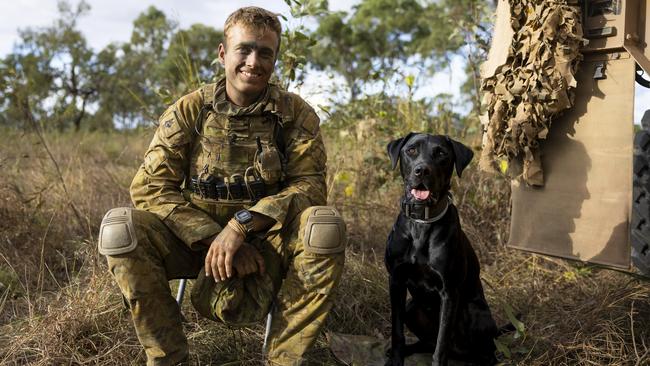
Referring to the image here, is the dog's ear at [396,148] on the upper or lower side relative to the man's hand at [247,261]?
upper

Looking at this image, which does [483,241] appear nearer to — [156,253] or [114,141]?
A: [156,253]

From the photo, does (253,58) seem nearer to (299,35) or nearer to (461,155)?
(461,155)

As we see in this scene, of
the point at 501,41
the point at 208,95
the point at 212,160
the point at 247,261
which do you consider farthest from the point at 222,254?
the point at 501,41

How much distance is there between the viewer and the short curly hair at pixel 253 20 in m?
2.91

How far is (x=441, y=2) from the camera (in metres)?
23.0

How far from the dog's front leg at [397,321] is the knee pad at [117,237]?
1.24 meters

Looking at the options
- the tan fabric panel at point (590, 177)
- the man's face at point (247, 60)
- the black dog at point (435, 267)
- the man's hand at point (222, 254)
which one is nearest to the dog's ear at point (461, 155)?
Answer: the black dog at point (435, 267)

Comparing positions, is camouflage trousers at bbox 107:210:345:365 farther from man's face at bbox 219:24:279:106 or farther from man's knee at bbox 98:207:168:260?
man's face at bbox 219:24:279:106

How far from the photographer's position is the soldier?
260 cm

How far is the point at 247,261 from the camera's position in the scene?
2.73 meters

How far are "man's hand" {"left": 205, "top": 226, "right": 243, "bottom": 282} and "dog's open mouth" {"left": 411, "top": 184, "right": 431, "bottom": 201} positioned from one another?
84 cm

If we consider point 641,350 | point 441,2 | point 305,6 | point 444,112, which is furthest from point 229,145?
point 441,2

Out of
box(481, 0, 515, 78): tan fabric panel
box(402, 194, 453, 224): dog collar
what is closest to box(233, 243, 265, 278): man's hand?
box(402, 194, 453, 224): dog collar

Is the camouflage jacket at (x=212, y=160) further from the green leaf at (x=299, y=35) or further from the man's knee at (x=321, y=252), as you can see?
the green leaf at (x=299, y=35)
